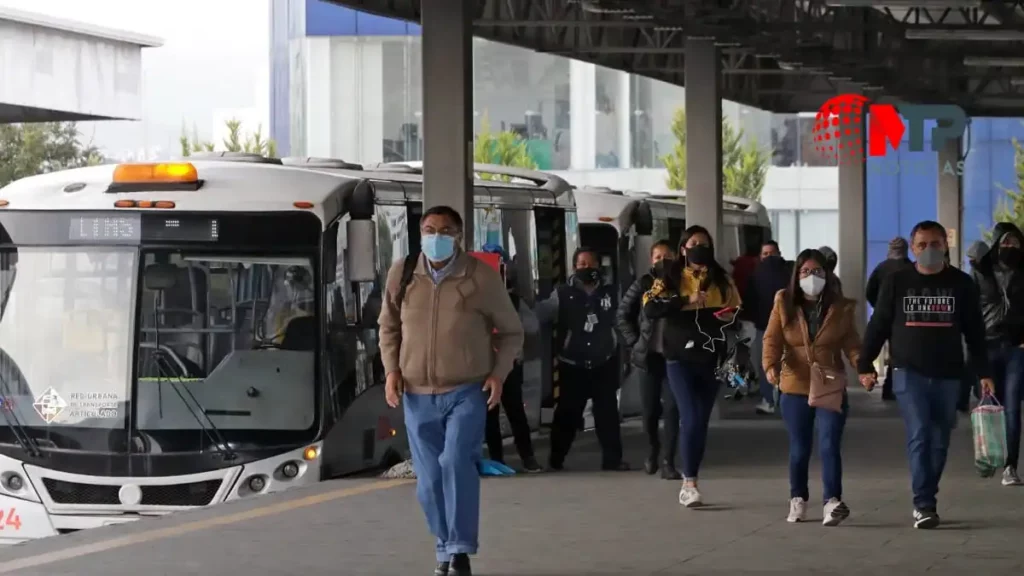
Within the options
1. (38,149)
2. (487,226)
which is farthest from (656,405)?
(38,149)

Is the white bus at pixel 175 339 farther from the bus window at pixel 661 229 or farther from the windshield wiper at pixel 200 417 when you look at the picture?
the bus window at pixel 661 229

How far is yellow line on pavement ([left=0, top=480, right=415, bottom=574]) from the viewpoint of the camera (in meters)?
10.9

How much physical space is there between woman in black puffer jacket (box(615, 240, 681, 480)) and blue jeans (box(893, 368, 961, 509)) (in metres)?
2.67

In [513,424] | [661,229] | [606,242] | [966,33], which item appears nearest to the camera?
[513,424]

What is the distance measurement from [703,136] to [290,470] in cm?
992

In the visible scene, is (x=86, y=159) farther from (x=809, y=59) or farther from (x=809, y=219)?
(x=809, y=59)

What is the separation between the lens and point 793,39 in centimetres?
2567

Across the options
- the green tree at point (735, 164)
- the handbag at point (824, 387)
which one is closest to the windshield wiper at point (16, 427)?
the handbag at point (824, 387)

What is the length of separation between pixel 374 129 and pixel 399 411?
173ft

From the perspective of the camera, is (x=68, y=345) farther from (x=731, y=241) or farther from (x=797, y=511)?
(x=731, y=241)

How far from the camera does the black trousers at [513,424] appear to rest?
16.1m

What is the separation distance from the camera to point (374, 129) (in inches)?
2692

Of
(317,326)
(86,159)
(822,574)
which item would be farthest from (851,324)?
(86,159)

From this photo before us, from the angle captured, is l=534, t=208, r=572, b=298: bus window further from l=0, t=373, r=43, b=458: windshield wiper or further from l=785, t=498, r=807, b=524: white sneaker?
l=785, t=498, r=807, b=524: white sneaker
